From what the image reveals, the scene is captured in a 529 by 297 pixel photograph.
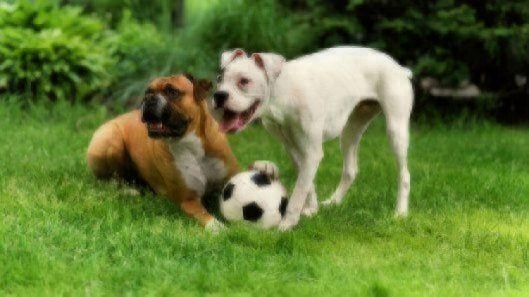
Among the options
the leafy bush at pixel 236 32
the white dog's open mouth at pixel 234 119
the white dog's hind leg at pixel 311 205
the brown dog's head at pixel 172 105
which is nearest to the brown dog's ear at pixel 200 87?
the brown dog's head at pixel 172 105

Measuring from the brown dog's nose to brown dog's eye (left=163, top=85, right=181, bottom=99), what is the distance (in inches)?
17.0

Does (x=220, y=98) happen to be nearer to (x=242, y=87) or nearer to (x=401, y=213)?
(x=242, y=87)

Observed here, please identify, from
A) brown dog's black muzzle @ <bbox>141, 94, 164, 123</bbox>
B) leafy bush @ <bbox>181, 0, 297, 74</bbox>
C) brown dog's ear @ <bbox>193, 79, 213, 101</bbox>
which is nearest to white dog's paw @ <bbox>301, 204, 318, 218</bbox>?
brown dog's ear @ <bbox>193, 79, 213, 101</bbox>

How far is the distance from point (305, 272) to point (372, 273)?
0.33m

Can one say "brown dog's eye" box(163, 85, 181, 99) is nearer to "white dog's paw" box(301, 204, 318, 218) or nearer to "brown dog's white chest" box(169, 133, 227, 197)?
"brown dog's white chest" box(169, 133, 227, 197)

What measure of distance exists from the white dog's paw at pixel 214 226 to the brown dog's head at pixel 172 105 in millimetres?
547

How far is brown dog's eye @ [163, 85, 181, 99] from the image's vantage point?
532 centimetres

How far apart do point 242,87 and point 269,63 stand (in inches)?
8.6

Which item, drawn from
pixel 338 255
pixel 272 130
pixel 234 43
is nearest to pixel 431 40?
pixel 234 43

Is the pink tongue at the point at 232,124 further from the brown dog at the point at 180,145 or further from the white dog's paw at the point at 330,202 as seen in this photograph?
the white dog's paw at the point at 330,202

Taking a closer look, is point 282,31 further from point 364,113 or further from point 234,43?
point 364,113

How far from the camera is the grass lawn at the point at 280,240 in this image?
426 centimetres

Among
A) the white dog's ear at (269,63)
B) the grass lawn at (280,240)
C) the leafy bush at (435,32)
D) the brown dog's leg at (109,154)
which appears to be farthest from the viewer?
the leafy bush at (435,32)

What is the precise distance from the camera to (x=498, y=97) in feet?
32.5
